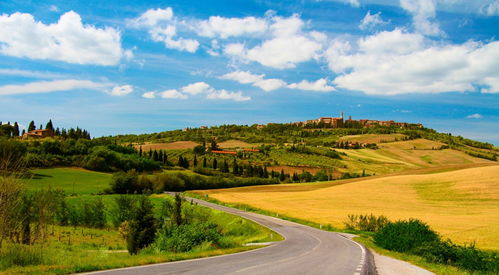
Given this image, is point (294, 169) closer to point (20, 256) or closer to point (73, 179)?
point (73, 179)

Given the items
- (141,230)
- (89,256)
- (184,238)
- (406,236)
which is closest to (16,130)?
(141,230)

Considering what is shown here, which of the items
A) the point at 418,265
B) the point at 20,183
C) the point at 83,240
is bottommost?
the point at 83,240

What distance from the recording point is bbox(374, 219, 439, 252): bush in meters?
24.4

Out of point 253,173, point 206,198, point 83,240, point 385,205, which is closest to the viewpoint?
point 83,240

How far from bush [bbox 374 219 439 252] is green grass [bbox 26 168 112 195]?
85.3 m

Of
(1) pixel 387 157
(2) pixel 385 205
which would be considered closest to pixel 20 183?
(2) pixel 385 205

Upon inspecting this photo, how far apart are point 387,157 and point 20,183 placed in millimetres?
163381

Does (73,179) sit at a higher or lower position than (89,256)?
lower

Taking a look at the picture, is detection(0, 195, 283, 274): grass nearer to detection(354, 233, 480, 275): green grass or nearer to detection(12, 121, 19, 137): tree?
detection(354, 233, 480, 275): green grass

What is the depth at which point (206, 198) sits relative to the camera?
9312 cm

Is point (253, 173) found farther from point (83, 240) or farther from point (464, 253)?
point (464, 253)

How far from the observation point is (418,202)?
6512 cm

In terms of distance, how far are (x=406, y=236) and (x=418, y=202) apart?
4455cm

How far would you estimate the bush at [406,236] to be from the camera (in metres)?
24.4
